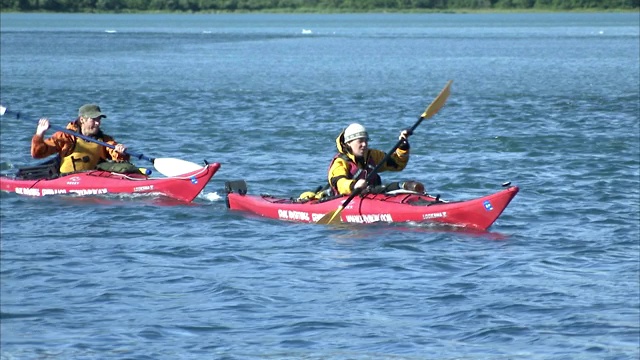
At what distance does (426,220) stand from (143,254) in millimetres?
3555

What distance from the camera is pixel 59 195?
18.5m

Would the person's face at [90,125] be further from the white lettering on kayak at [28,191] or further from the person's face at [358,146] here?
the person's face at [358,146]

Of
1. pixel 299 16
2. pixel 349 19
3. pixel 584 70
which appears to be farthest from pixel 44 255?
pixel 299 16

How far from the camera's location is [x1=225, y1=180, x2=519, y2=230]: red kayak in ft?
50.9

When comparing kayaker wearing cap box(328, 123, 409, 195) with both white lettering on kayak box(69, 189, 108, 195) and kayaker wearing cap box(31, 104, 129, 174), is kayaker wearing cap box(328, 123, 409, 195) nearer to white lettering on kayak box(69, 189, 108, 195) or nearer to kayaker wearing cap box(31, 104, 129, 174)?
kayaker wearing cap box(31, 104, 129, 174)

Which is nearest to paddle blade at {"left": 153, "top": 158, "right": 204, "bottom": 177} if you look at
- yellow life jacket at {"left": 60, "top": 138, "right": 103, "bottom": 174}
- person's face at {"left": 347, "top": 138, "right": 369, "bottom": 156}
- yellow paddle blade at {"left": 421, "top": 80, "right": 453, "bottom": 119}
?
yellow life jacket at {"left": 60, "top": 138, "right": 103, "bottom": 174}

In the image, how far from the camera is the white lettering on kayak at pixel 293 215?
1645 cm

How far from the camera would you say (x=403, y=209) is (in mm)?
15859

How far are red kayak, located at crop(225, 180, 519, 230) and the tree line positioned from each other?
103701 mm

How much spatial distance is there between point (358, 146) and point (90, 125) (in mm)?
4451

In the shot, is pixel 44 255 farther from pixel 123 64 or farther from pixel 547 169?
pixel 123 64

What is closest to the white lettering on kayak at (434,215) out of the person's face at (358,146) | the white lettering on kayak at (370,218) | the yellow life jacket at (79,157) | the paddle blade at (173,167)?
the white lettering on kayak at (370,218)

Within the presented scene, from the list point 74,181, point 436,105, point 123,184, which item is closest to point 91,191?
point 74,181

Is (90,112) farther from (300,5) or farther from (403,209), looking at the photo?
(300,5)
